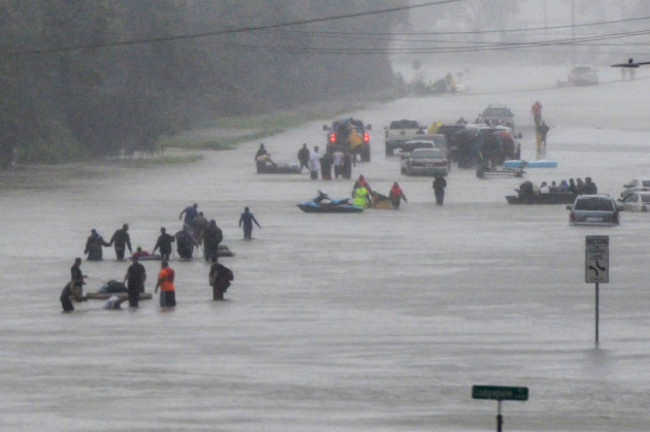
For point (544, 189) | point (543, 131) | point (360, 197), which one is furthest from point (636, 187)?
point (543, 131)

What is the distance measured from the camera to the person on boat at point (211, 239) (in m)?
42.2

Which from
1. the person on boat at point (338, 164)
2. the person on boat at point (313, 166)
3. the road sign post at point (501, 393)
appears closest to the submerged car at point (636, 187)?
the person on boat at point (338, 164)

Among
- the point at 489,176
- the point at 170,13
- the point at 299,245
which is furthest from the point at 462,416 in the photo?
the point at 170,13

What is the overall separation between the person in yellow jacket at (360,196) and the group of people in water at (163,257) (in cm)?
772

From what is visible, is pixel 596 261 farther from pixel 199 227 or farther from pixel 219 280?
pixel 199 227

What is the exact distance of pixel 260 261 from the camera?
4259 cm

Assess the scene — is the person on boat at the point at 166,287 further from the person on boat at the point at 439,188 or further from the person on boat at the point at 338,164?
the person on boat at the point at 338,164

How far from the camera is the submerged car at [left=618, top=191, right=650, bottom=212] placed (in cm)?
5888

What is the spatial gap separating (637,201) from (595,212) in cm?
723

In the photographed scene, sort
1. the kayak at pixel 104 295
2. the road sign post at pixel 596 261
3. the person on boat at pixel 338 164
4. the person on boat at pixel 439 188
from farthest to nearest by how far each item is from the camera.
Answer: the person on boat at pixel 338 164 → the person on boat at pixel 439 188 → the kayak at pixel 104 295 → the road sign post at pixel 596 261

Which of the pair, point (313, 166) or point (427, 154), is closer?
point (313, 166)

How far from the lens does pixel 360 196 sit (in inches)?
2346

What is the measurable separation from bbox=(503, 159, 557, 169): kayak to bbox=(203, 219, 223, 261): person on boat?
3518 centimetres

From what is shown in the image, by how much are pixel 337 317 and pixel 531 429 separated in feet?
38.6
